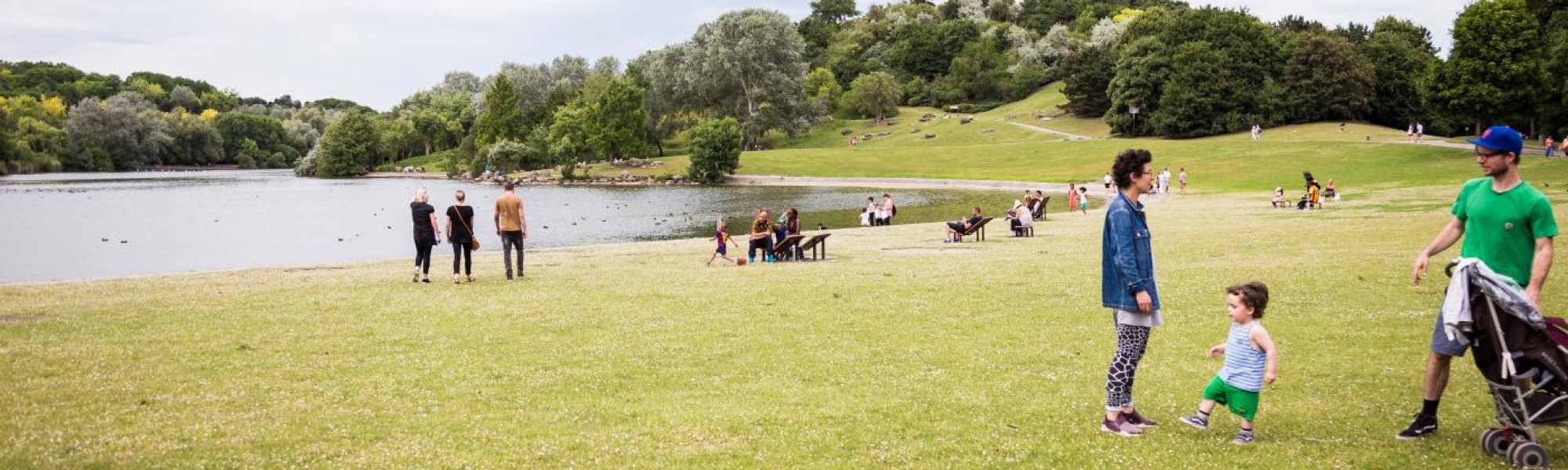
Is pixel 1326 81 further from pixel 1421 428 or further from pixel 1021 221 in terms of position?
pixel 1421 428

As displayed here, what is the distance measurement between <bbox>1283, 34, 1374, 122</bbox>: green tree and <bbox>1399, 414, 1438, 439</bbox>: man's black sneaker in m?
102

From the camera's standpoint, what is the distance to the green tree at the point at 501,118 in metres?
130

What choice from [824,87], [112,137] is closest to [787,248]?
[824,87]

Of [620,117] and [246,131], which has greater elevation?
[246,131]

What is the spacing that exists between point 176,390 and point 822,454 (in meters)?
7.26

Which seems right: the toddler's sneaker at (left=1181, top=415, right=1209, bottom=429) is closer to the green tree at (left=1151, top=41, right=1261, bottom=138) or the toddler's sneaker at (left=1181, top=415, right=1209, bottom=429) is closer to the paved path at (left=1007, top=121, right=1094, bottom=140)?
the paved path at (left=1007, top=121, right=1094, bottom=140)

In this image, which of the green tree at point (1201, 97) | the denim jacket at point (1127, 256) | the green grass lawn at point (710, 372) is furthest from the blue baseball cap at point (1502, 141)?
the green tree at point (1201, 97)

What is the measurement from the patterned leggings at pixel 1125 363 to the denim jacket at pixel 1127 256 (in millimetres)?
234

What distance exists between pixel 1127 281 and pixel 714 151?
8919cm

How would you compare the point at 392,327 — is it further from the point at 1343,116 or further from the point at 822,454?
the point at 1343,116

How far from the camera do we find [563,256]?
2866 cm

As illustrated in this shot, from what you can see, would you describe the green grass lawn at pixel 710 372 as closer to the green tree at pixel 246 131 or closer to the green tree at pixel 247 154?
the green tree at pixel 247 154

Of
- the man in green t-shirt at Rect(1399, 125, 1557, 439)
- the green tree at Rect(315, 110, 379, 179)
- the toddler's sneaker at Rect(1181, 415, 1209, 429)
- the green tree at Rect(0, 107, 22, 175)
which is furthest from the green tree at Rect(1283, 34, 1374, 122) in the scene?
the green tree at Rect(0, 107, 22, 175)

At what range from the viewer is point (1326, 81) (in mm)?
96125
